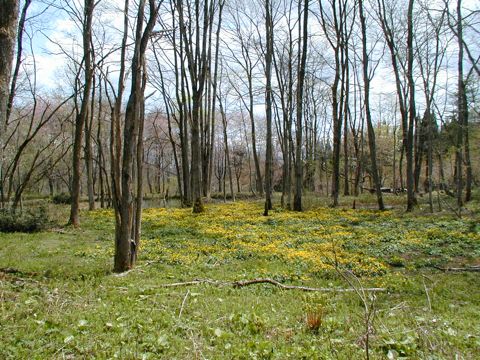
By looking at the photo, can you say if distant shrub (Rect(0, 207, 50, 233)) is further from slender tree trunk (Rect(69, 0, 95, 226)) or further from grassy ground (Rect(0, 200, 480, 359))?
slender tree trunk (Rect(69, 0, 95, 226))

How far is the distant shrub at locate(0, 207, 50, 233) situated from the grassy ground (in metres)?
0.92

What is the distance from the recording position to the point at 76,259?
8.38m

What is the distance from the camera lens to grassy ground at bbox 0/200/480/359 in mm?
3664

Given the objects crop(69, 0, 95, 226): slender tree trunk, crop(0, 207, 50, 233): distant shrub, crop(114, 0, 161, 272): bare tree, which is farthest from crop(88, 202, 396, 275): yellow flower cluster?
crop(0, 207, 50, 233): distant shrub

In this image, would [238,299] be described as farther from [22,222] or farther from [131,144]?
[22,222]

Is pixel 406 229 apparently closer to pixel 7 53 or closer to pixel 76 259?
pixel 76 259

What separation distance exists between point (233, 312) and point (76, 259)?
5219 mm

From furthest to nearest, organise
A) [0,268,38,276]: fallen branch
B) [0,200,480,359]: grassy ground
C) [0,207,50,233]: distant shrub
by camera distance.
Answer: [0,207,50,233]: distant shrub
[0,268,38,276]: fallen branch
[0,200,480,359]: grassy ground

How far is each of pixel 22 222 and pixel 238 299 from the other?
10.8 meters

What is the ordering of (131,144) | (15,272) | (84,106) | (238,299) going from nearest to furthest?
(238,299)
(15,272)
(131,144)
(84,106)

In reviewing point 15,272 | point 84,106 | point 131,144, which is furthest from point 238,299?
point 84,106

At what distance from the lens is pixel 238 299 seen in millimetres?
5648

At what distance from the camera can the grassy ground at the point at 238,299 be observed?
3664mm

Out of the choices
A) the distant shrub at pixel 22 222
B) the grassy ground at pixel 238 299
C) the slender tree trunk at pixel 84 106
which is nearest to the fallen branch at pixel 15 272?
the grassy ground at pixel 238 299
